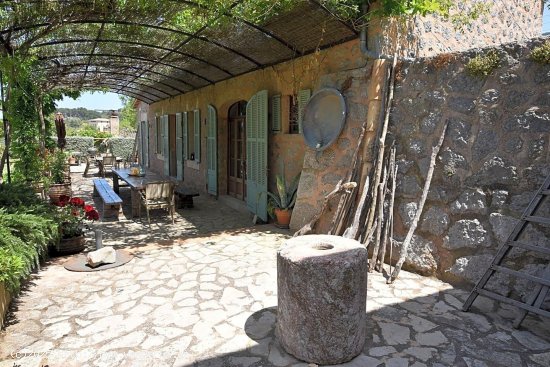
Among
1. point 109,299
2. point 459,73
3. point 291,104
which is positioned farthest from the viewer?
point 291,104

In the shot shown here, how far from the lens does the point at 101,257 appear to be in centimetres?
462

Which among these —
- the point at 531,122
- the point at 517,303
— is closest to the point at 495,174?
the point at 531,122

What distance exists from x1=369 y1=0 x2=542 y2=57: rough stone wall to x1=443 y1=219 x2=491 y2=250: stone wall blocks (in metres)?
2.28

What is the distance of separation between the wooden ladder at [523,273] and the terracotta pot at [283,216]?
3292mm

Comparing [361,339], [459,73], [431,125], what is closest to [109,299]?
[361,339]

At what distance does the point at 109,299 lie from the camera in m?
3.73

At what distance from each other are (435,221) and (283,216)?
8.81 feet

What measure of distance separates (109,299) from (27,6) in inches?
134

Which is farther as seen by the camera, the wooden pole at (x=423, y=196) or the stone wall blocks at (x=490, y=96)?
the wooden pole at (x=423, y=196)

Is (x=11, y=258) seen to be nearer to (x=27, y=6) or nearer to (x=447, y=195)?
(x=27, y=6)

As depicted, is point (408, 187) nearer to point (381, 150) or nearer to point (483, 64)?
point (381, 150)

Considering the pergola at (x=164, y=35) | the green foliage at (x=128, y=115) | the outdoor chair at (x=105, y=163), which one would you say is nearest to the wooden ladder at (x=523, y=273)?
the pergola at (x=164, y=35)

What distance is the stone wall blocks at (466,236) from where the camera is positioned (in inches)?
148

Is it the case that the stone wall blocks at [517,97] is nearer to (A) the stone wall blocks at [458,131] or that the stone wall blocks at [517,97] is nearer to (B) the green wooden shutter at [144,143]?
(A) the stone wall blocks at [458,131]
